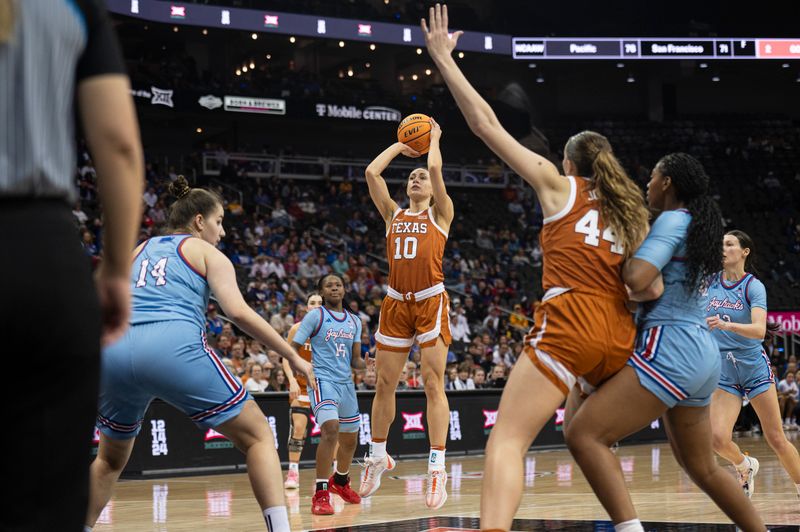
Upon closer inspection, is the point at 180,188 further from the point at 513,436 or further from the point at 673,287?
the point at 673,287

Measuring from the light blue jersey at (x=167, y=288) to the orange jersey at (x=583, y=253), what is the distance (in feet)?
5.79

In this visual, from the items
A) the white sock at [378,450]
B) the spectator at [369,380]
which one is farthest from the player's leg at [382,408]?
the spectator at [369,380]

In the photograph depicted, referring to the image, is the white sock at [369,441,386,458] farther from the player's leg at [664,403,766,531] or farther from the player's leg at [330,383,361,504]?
the player's leg at [664,403,766,531]

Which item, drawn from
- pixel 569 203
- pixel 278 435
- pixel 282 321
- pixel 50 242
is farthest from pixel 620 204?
pixel 282 321

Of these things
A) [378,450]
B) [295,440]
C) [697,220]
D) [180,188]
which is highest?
[180,188]

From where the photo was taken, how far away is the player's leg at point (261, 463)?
4777 mm

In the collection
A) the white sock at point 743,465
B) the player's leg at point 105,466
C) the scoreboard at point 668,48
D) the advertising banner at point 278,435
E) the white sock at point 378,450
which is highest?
the scoreboard at point 668,48

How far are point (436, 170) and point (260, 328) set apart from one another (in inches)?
148

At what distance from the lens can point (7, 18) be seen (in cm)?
205

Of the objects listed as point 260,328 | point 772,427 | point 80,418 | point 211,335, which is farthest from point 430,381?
point 211,335

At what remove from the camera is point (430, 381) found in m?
8.21

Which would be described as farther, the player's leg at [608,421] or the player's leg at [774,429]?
the player's leg at [774,429]

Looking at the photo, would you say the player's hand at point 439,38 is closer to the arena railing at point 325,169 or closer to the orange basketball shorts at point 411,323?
the orange basketball shorts at point 411,323

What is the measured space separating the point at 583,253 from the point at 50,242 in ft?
10.0
